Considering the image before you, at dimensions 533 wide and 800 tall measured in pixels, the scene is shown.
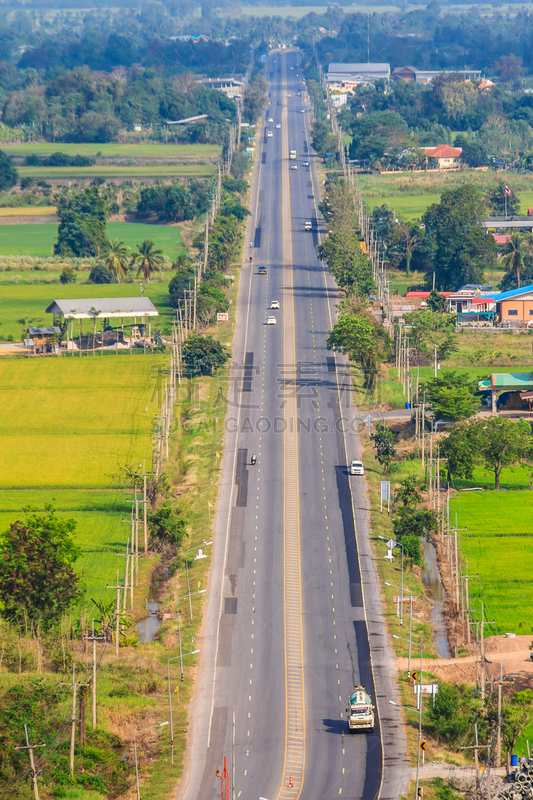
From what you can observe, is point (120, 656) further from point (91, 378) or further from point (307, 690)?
point (91, 378)

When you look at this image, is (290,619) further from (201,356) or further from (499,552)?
(201,356)

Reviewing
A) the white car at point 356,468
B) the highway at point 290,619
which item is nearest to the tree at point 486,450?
the white car at point 356,468

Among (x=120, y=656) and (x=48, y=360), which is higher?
(x=48, y=360)

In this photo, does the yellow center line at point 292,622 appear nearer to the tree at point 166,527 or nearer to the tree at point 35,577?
the tree at point 166,527

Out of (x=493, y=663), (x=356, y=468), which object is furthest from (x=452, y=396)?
(x=493, y=663)

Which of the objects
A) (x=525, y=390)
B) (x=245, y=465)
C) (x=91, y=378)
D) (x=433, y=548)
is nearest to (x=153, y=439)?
(x=245, y=465)

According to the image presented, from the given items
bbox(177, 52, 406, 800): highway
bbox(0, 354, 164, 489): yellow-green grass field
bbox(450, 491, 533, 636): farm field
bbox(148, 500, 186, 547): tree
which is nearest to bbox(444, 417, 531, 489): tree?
bbox(450, 491, 533, 636): farm field

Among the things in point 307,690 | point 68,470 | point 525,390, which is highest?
point 525,390
